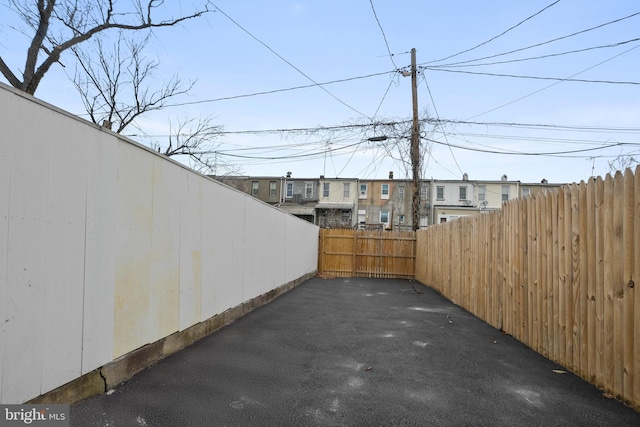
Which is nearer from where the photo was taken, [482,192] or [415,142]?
[415,142]

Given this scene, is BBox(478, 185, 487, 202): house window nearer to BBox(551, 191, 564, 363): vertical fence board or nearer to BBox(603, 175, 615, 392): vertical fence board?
BBox(551, 191, 564, 363): vertical fence board

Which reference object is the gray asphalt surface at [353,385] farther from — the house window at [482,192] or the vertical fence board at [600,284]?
the house window at [482,192]

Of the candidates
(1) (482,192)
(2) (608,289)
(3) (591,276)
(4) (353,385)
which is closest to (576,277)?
(3) (591,276)

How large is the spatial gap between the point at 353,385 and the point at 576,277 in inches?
104

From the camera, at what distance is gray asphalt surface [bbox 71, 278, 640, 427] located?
2.70m

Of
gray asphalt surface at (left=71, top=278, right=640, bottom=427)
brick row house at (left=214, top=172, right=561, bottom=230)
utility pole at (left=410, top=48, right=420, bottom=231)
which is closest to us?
gray asphalt surface at (left=71, top=278, right=640, bottom=427)

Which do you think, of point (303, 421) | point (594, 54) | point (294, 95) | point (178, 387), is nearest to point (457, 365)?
point (303, 421)

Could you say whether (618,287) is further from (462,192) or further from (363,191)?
(462,192)

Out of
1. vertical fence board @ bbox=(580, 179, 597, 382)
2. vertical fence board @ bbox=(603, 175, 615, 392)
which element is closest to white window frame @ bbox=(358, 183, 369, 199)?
vertical fence board @ bbox=(580, 179, 597, 382)

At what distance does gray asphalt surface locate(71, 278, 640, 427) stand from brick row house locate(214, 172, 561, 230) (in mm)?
26226

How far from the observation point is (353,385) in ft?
11.1

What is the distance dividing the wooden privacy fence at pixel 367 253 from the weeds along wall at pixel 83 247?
449 inches

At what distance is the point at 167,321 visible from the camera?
407 cm

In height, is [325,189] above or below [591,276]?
above
